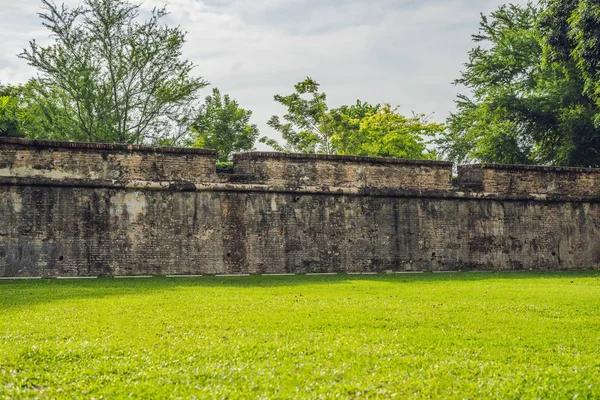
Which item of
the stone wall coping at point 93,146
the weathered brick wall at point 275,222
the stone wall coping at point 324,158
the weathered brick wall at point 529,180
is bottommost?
the weathered brick wall at point 275,222

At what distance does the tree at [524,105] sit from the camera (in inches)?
801

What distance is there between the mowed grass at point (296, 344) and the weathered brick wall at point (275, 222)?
→ 2501mm

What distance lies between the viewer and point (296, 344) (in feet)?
16.2

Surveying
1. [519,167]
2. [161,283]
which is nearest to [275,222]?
[161,283]

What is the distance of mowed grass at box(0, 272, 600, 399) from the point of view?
157 inches

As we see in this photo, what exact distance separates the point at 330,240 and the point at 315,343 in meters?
7.12

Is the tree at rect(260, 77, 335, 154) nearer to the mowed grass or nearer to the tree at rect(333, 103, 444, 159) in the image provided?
the tree at rect(333, 103, 444, 159)

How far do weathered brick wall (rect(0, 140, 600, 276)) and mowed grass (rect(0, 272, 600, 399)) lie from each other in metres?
2.50

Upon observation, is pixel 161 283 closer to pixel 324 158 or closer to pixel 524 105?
pixel 324 158

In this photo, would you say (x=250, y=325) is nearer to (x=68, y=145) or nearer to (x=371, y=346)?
(x=371, y=346)

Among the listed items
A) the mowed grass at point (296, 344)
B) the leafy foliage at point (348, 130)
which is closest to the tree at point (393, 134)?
the leafy foliage at point (348, 130)

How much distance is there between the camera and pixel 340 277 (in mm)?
10812

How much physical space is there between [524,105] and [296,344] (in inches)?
746

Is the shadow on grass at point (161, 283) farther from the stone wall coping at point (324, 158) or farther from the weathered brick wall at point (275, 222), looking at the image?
the stone wall coping at point (324, 158)
